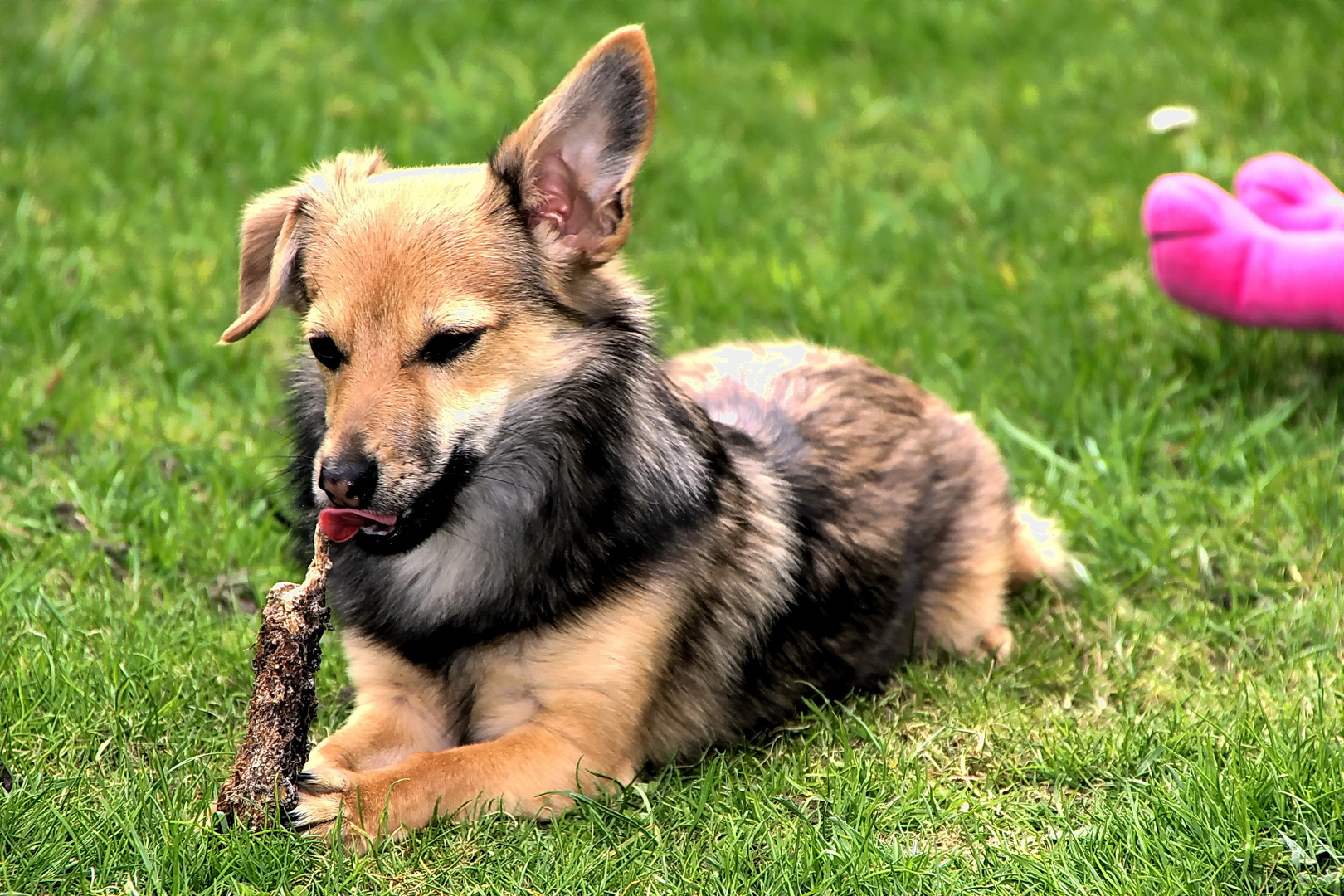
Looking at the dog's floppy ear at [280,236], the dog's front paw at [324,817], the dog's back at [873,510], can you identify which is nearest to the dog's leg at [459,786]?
the dog's front paw at [324,817]

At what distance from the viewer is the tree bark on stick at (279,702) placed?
126 inches

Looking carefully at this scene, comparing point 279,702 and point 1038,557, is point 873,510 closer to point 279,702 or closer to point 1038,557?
point 1038,557

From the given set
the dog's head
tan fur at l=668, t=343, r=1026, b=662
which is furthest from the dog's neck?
tan fur at l=668, t=343, r=1026, b=662

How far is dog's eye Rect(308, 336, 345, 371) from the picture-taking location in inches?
130

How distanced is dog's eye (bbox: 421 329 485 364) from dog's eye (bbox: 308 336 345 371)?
0.61ft

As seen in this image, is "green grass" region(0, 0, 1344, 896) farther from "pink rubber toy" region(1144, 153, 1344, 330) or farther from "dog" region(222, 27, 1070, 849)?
"pink rubber toy" region(1144, 153, 1344, 330)

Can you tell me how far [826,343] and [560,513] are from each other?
2.68 meters

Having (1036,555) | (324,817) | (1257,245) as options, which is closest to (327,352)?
(324,817)

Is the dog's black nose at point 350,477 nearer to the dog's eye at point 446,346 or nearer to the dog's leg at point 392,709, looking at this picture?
the dog's eye at point 446,346

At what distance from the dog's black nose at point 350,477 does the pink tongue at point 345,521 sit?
0.26 feet

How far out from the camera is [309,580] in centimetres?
323

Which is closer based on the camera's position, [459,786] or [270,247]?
[459,786]

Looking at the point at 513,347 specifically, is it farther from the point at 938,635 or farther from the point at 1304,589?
the point at 1304,589

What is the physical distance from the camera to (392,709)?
12.0 ft
